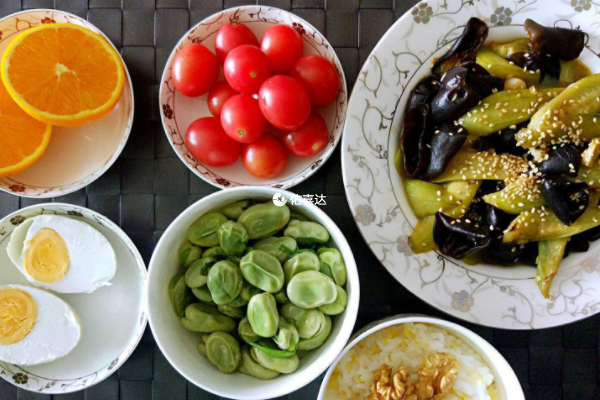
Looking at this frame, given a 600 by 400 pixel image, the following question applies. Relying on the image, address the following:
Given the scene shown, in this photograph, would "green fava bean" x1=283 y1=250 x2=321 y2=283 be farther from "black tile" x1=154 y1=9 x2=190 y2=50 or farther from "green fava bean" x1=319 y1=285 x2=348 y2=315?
"black tile" x1=154 y1=9 x2=190 y2=50

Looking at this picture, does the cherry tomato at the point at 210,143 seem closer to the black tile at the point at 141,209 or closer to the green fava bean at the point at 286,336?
the black tile at the point at 141,209

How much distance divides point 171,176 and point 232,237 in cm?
34

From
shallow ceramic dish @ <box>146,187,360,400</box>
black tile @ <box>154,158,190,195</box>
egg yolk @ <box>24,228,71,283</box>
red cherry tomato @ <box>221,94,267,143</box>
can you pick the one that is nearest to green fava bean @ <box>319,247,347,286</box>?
shallow ceramic dish @ <box>146,187,360,400</box>

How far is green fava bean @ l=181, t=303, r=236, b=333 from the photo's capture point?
1.00 metres

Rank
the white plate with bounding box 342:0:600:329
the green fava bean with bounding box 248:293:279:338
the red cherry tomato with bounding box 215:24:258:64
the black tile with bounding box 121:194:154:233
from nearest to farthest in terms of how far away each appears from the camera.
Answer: the green fava bean with bounding box 248:293:279:338 → the white plate with bounding box 342:0:600:329 → the red cherry tomato with bounding box 215:24:258:64 → the black tile with bounding box 121:194:154:233

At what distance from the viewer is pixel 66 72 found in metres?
1.14

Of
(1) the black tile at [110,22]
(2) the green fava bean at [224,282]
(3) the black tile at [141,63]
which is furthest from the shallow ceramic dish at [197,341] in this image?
(1) the black tile at [110,22]

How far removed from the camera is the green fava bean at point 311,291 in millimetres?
949

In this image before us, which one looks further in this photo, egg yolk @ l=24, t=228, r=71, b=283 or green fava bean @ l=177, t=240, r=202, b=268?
egg yolk @ l=24, t=228, r=71, b=283

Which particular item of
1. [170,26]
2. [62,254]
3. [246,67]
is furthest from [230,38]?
[62,254]

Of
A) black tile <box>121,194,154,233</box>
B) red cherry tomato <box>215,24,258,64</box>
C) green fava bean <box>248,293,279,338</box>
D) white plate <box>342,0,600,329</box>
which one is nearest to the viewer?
green fava bean <box>248,293,279,338</box>

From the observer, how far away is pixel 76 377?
4.05 feet

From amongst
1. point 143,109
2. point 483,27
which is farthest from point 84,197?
point 483,27

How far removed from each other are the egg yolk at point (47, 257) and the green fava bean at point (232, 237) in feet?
1.49
